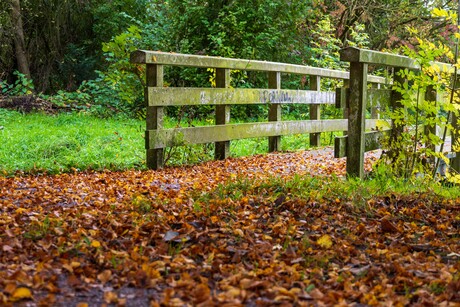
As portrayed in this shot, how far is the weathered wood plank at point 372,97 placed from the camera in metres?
5.88

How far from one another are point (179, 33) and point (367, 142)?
8.90 m

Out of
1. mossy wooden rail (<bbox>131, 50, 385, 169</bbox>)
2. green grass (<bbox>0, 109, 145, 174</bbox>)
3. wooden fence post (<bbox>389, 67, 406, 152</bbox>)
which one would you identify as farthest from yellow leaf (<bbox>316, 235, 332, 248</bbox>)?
green grass (<bbox>0, 109, 145, 174</bbox>)

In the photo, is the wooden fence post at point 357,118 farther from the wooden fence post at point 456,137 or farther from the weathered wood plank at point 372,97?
the wooden fence post at point 456,137

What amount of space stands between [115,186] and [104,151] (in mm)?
2750

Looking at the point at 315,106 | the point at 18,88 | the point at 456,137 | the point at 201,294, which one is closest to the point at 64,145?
the point at 315,106

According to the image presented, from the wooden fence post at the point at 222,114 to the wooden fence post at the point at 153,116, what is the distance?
1.25m

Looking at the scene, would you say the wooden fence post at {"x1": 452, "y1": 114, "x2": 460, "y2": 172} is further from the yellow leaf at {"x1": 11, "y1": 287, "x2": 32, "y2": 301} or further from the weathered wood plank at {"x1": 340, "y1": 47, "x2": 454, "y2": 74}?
the yellow leaf at {"x1": 11, "y1": 287, "x2": 32, "y2": 301}

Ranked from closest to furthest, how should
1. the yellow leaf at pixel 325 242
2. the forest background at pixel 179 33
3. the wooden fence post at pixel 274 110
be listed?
1. the yellow leaf at pixel 325 242
2. the wooden fence post at pixel 274 110
3. the forest background at pixel 179 33

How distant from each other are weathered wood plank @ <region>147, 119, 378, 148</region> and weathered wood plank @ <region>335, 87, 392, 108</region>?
51.1 inches

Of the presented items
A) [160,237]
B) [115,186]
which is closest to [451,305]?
[160,237]

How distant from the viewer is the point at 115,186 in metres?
5.50

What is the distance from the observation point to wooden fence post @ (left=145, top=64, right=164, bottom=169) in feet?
21.3

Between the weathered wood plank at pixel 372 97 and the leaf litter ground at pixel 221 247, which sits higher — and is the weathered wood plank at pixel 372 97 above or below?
above

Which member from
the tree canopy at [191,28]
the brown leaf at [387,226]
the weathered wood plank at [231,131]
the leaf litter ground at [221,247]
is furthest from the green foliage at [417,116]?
the tree canopy at [191,28]
